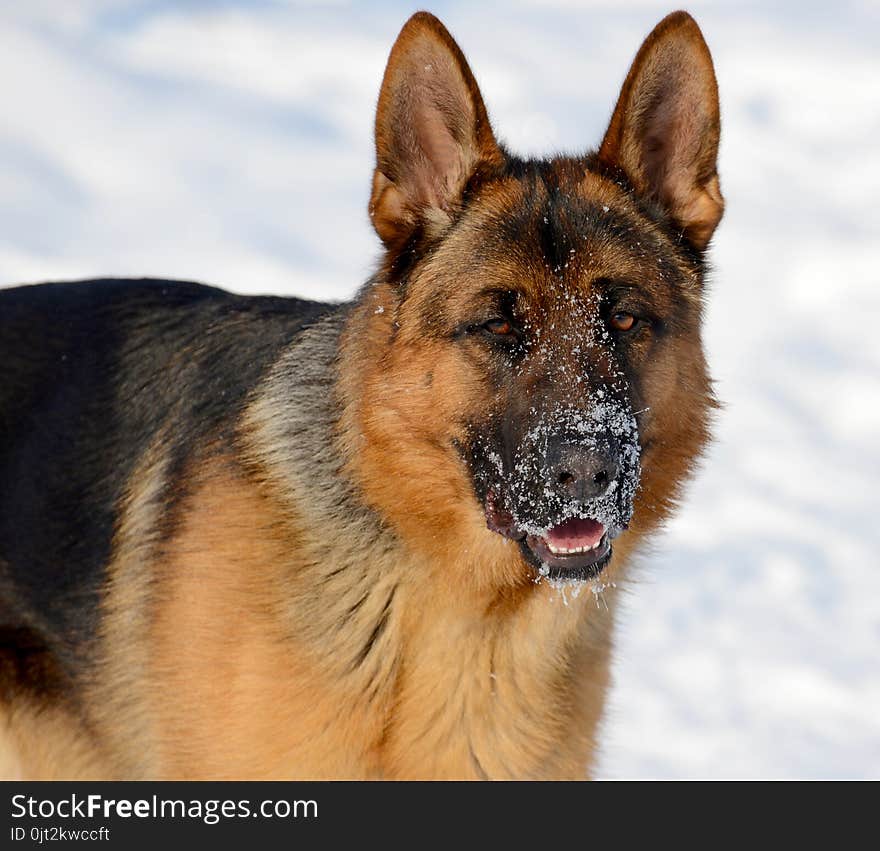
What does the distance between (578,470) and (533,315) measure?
0.64 meters

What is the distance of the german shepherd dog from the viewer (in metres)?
4.47

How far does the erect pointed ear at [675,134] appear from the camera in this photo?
4.77m

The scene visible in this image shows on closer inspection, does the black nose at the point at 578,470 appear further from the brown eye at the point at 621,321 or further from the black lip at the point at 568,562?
the brown eye at the point at 621,321

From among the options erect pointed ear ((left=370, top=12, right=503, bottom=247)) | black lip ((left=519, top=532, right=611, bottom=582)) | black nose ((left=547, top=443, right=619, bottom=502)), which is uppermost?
erect pointed ear ((left=370, top=12, right=503, bottom=247))

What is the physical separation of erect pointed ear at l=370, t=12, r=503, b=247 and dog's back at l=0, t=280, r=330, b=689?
0.77 meters

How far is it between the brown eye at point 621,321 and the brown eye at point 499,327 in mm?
376

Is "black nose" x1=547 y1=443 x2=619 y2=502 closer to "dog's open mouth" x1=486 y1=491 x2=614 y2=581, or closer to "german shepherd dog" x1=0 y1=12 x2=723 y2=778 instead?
"german shepherd dog" x1=0 y1=12 x2=723 y2=778

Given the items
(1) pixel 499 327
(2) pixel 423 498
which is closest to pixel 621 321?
(1) pixel 499 327

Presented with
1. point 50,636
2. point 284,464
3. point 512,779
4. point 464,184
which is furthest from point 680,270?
point 50,636

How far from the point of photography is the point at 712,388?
4.98 m

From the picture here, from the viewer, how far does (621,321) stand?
460 centimetres

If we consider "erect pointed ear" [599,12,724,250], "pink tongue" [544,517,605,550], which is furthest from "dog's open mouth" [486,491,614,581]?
"erect pointed ear" [599,12,724,250]

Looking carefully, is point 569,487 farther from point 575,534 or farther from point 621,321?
point 621,321

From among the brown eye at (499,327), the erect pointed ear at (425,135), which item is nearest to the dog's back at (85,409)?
the erect pointed ear at (425,135)
